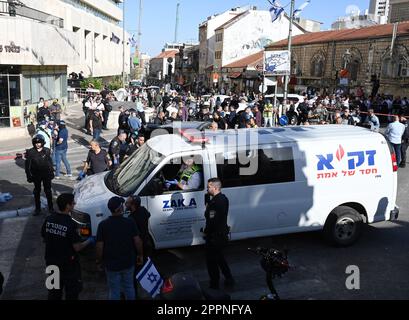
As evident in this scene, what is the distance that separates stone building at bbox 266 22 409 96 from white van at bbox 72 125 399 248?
2300cm

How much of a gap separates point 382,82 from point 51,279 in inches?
1144

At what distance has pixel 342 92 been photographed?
31906 mm

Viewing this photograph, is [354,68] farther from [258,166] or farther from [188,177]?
[188,177]

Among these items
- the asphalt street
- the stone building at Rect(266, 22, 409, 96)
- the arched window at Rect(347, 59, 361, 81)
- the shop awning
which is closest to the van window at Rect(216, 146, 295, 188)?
the asphalt street

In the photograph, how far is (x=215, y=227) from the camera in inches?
224

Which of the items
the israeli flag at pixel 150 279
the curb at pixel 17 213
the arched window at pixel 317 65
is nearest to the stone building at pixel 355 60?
the arched window at pixel 317 65

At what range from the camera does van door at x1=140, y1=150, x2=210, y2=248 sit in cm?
651

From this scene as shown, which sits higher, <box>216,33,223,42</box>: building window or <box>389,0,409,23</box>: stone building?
<box>389,0,409,23</box>: stone building

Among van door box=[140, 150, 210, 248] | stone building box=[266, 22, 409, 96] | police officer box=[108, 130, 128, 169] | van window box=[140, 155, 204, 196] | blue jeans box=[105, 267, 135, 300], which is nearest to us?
blue jeans box=[105, 267, 135, 300]

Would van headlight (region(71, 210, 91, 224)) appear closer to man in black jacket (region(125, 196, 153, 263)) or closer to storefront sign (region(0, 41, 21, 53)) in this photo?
man in black jacket (region(125, 196, 153, 263))

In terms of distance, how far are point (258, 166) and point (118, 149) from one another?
4.68 meters

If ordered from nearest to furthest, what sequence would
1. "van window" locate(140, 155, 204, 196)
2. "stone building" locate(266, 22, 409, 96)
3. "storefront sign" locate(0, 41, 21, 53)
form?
1. "van window" locate(140, 155, 204, 196)
2. "storefront sign" locate(0, 41, 21, 53)
3. "stone building" locate(266, 22, 409, 96)
